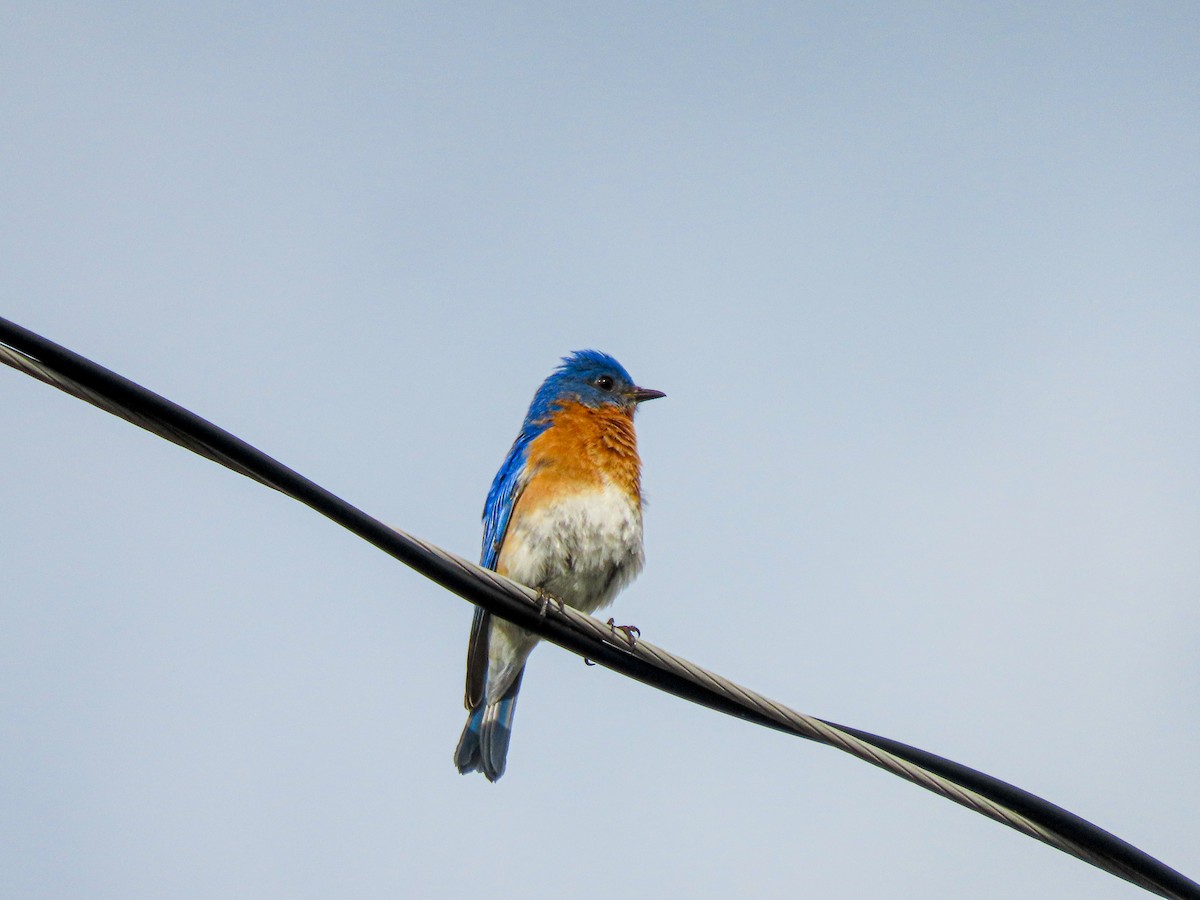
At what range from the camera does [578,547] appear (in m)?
6.49

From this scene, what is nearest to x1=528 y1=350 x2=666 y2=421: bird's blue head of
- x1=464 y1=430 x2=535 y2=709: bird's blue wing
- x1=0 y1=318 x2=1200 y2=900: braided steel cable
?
x1=464 y1=430 x2=535 y2=709: bird's blue wing

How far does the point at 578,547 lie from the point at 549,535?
0.17 metres

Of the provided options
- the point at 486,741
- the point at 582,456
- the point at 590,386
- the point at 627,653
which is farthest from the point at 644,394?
the point at 627,653

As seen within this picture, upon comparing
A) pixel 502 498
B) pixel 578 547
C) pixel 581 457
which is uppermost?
pixel 581 457

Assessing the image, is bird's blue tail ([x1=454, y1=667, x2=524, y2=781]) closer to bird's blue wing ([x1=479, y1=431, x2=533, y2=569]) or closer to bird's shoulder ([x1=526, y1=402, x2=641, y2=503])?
bird's blue wing ([x1=479, y1=431, x2=533, y2=569])

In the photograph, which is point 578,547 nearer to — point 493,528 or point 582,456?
point 582,456

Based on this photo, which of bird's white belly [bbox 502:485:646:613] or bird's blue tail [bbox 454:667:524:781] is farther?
bird's blue tail [bbox 454:667:524:781]

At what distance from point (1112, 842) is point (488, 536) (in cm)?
455

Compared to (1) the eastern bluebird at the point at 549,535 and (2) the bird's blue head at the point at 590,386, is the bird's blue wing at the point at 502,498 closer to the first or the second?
(1) the eastern bluebird at the point at 549,535

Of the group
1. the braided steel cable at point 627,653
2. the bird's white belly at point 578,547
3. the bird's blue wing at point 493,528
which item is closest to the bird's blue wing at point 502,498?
the bird's blue wing at point 493,528

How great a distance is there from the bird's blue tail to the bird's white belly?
83 centimetres

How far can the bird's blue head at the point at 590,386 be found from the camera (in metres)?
7.90

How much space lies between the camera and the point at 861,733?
338cm

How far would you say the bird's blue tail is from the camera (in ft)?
22.4
